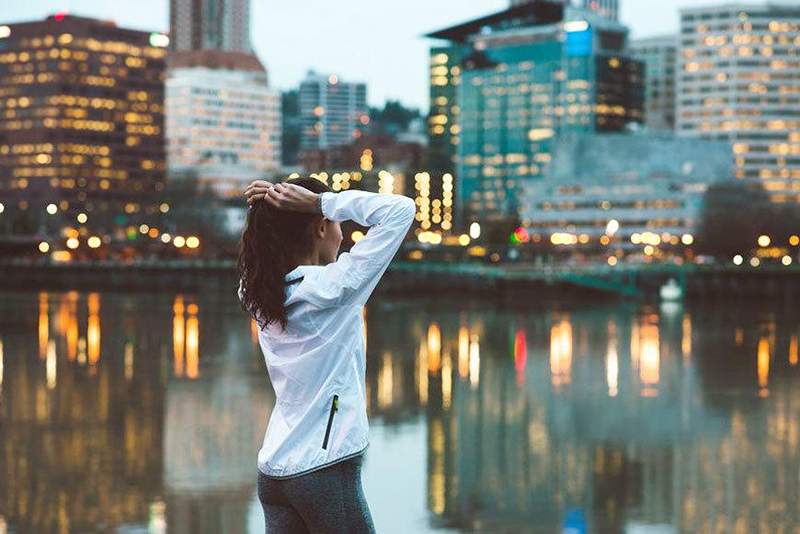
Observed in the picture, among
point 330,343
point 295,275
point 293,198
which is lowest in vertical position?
point 330,343

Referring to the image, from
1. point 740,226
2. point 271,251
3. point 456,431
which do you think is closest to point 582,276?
point 740,226

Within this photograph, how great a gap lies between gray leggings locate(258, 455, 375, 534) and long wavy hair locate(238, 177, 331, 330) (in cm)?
→ 56

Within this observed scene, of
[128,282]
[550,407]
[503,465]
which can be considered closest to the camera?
[503,465]

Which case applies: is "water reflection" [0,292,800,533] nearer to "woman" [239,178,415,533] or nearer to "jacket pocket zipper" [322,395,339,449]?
"woman" [239,178,415,533]

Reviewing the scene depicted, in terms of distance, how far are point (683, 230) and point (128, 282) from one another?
81.8 meters

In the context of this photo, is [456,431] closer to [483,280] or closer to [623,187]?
[483,280]

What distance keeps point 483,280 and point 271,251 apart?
293 feet

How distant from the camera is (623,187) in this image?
589 feet

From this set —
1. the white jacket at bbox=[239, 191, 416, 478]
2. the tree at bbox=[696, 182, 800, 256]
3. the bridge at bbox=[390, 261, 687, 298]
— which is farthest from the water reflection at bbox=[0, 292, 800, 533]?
the tree at bbox=[696, 182, 800, 256]

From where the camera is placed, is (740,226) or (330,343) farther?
(740,226)

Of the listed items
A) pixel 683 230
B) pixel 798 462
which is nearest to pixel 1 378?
pixel 798 462

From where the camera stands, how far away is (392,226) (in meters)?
5.06

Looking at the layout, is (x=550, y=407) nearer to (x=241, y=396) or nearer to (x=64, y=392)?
(x=241, y=396)

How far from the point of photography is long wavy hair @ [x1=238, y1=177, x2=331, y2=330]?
203 inches
